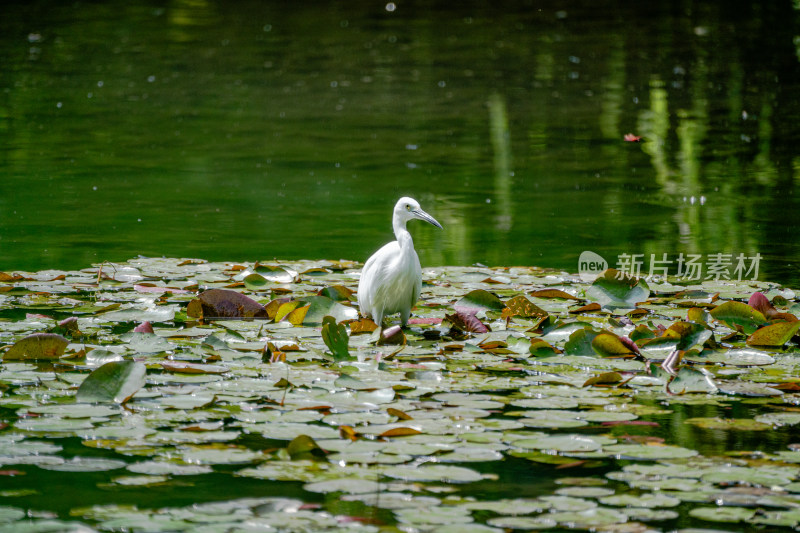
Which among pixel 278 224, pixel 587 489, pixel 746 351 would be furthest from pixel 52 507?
pixel 278 224

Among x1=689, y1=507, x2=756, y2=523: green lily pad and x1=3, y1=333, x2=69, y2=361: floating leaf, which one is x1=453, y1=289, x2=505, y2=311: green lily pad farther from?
x1=689, y1=507, x2=756, y2=523: green lily pad

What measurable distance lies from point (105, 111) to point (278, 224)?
4.96 metres

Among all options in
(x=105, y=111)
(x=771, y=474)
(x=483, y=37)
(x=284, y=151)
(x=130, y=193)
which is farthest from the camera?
(x=483, y=37)

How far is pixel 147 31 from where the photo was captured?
55.4 feet

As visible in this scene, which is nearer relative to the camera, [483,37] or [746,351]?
[746,351]

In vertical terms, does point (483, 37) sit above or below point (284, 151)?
above

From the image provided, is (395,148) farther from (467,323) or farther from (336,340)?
(336,340)

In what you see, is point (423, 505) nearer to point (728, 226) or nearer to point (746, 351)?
point (746, 351)

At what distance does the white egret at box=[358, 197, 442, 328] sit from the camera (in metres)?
3.85

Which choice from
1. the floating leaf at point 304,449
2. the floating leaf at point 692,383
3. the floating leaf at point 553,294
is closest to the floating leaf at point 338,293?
the floating leaf at point 553,294

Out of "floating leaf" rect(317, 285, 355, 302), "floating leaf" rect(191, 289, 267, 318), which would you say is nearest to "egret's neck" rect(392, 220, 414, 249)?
"floating leaf" rect(317, 285, 355, 302)

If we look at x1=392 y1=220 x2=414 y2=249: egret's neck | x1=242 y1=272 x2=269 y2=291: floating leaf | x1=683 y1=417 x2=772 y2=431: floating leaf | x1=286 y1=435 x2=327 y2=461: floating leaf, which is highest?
x1=392 y1=220 x2=414 y2=249: egret's neck

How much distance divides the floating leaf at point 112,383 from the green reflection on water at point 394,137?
2255mm

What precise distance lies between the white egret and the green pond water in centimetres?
123
